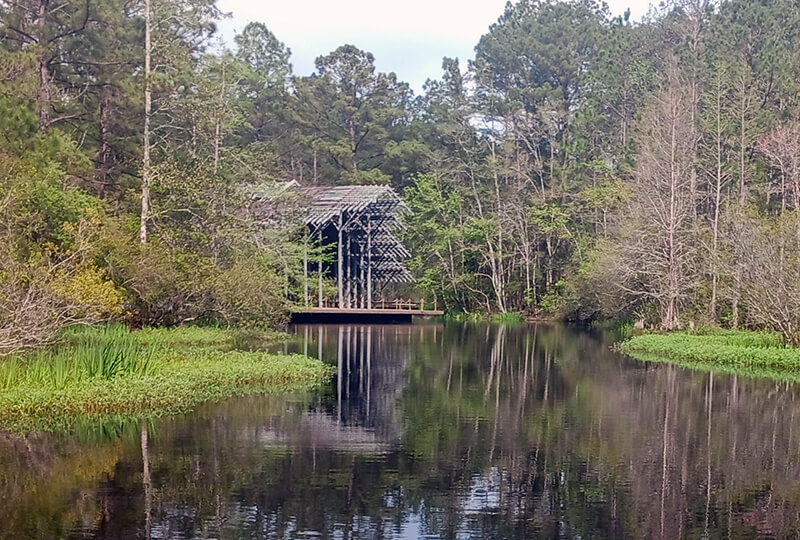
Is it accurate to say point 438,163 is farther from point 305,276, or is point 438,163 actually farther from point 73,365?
point 73,365

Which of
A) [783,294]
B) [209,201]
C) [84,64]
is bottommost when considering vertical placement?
[783,294]

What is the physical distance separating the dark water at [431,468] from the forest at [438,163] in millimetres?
5703

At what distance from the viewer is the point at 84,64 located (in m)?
33.1

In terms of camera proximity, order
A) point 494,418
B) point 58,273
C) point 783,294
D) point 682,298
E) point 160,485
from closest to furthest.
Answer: point 160,485
point 494,418
point 58,273
point 783,294
point 682,298

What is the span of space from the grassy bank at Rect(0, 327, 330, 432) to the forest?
927 mm

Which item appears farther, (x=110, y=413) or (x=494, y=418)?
(x=494, y=418)

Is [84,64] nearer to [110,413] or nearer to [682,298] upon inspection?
[110,413]

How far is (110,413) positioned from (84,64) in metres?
18.1

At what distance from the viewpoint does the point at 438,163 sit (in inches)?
2559

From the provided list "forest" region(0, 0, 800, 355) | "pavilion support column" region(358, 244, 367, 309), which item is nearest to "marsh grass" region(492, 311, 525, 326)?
"forest" region(0, 0, 800, 355)

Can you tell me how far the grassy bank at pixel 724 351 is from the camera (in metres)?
28.0

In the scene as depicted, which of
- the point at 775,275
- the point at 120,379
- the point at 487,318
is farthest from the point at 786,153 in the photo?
the point at 120,379

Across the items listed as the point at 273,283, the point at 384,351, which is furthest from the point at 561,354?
the point at 273,283

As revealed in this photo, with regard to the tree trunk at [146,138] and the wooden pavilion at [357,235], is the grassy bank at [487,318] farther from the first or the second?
the tree trunk at [146,138]
